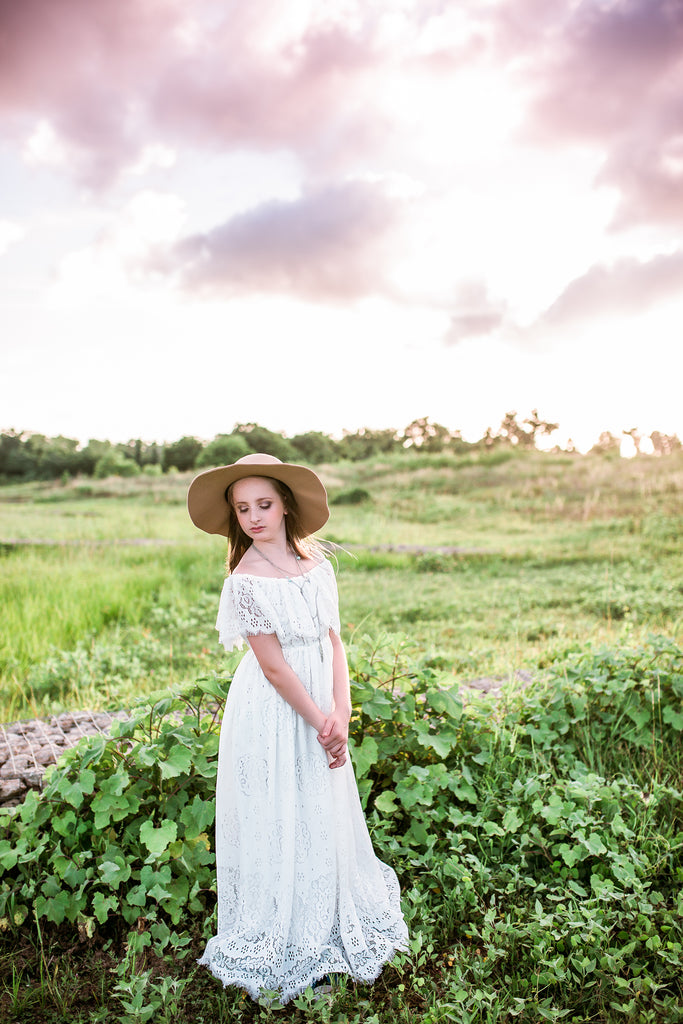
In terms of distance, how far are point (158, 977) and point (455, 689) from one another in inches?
60.0

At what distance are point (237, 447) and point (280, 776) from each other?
16196 mm

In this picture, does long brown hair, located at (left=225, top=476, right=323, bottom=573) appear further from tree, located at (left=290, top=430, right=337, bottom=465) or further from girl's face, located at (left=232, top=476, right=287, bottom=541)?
tree, located at (left=290, top=430, right=337, bottom=465)

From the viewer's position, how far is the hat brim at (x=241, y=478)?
213cm

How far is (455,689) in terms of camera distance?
2957mm

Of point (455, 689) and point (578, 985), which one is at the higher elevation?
point (455, 689)

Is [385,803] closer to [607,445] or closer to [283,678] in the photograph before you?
[283,678]

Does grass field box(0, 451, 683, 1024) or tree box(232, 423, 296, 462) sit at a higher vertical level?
tree box(232, 423, 296, 462)

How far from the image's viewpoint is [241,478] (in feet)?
7.18

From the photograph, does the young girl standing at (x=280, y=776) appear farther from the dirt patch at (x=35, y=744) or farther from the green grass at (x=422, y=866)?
the dirt patch at (x=35, y=744)

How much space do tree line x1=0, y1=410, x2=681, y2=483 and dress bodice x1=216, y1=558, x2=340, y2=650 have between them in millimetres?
12879

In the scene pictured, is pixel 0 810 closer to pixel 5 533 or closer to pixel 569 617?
pixel 569 617

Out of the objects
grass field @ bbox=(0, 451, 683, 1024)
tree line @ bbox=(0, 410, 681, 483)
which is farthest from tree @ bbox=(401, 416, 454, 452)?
grass field @ bbox=(0, 451, 683, 1024)

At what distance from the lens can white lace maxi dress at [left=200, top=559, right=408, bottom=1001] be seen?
205 centimetres

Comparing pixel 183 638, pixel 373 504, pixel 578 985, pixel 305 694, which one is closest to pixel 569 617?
Answer: pixel 183 638
